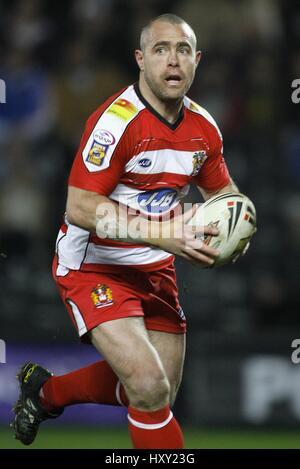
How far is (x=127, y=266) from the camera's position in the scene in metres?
6.12

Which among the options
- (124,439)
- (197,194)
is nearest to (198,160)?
(124,439)

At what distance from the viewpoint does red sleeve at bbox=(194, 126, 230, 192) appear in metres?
6.20

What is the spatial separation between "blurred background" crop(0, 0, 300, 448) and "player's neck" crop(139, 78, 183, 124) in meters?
3.35

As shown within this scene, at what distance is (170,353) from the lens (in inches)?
248

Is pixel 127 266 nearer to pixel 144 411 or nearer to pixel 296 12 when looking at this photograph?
pixel 144 411

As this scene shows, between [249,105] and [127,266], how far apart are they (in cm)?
522

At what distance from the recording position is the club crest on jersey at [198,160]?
6082 millimetres

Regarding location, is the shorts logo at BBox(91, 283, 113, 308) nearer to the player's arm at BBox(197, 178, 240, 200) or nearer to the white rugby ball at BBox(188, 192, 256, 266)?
the white rugby ball at BBox(188, 192, 256, 266)

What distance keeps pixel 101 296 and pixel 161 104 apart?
108cm

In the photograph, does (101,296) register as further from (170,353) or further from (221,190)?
(221,190)

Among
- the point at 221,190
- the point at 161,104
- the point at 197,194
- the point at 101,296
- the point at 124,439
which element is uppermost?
the point at 161,104

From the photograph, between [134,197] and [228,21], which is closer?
[134,197]

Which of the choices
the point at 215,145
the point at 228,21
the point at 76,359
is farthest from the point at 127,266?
the point at 228,21

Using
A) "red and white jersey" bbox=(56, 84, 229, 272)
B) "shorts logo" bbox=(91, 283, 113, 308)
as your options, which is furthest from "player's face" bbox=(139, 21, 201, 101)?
"shorts logo" bbox=(91, 283, 113, 308)
